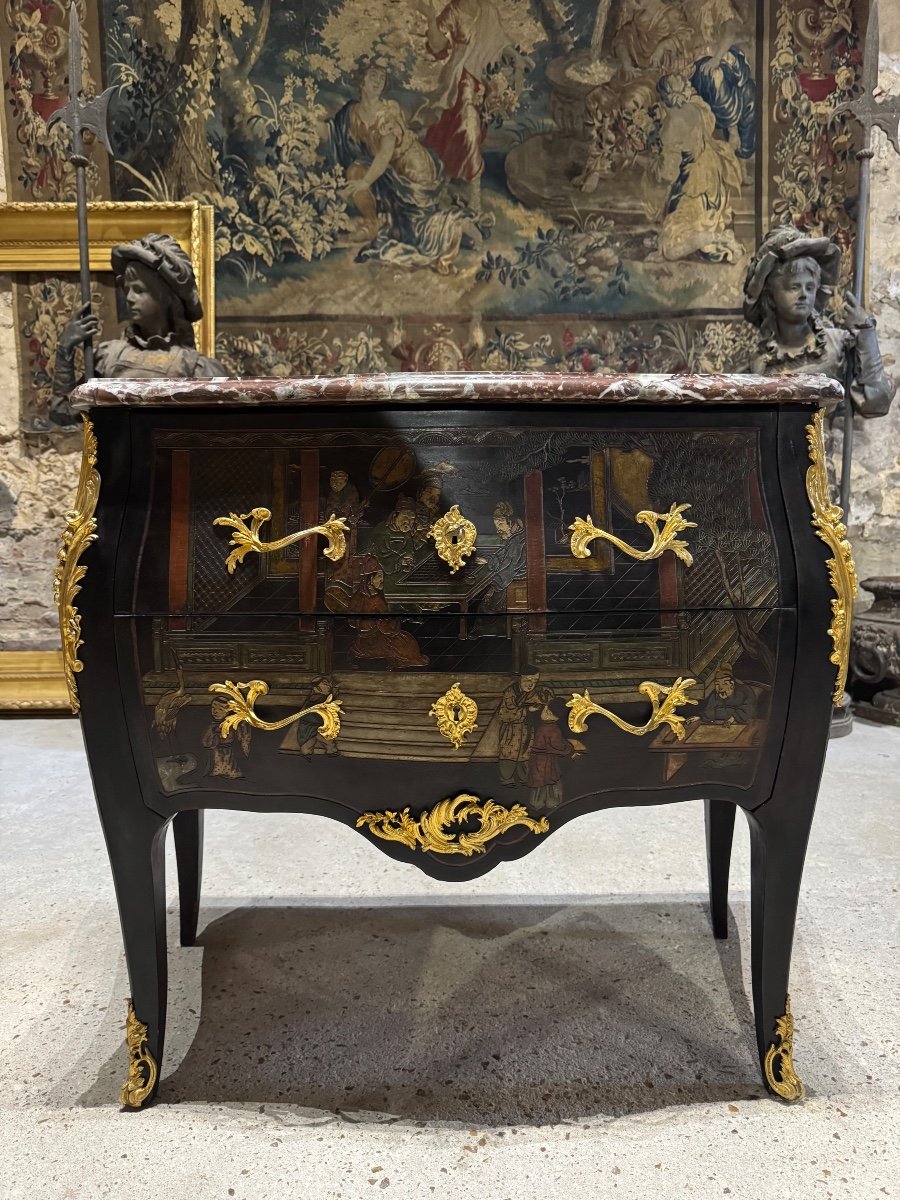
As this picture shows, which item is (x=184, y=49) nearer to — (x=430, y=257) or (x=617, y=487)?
(x=430, y=257)

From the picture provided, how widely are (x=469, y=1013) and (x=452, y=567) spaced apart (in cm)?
99

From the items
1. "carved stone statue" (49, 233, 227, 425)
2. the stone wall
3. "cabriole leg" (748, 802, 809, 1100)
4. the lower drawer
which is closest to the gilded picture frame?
the stone wall

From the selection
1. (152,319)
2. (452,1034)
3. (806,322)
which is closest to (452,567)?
(452,1034)

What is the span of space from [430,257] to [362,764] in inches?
149

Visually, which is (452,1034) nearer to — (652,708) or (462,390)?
(652,708)

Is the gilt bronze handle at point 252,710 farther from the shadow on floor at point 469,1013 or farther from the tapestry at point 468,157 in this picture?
the tapestry at point 468,157

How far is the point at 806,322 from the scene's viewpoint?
12.2 ft

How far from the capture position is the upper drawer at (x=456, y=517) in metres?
1.20

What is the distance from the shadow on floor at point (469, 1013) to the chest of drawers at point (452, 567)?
67cm

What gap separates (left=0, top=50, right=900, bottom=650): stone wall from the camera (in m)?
4.35

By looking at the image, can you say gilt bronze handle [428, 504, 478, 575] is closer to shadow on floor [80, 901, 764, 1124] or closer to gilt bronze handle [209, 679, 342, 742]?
gilt bronze handle [209, 679, 342, 742]

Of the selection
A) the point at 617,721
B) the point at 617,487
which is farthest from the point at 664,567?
the point at 617,721

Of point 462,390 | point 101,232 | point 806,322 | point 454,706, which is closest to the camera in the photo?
point 462,390

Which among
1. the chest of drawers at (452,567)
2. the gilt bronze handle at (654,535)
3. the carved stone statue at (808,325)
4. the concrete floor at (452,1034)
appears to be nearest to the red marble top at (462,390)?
the chest of drawers at (452,567)
